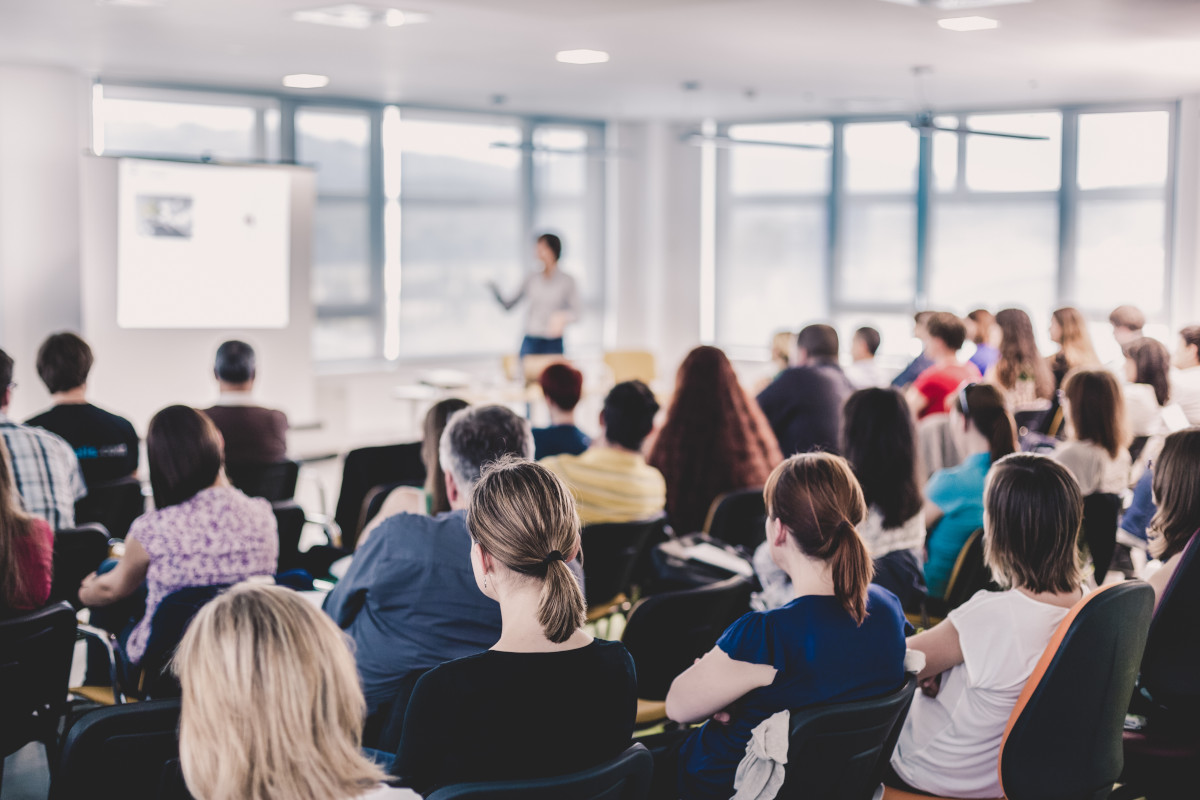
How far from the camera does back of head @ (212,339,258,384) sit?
5.06 m

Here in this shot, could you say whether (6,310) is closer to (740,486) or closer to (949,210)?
(740,486)

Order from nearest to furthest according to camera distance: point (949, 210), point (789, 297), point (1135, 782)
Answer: point (1135, 782)
point (949, 210)
point (789, 297)

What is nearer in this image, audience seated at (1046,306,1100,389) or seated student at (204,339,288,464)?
seated student at (204,339,288,464)

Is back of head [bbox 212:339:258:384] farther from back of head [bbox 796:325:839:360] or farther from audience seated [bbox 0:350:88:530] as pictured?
back of head [bbox 796:325:839:360]

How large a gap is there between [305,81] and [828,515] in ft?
24.8

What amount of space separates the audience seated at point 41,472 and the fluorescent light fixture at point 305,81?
5128 mm

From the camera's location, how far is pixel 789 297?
39.4 ft

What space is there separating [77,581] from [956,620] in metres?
2.65

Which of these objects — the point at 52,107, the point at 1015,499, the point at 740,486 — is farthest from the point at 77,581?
the point at 52,107

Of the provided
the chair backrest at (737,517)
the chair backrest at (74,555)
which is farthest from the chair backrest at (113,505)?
the chair backrest at (737,517)

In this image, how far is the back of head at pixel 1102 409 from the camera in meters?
4.52

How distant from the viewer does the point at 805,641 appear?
2197 mm

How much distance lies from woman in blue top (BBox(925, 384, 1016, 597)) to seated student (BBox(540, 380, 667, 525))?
0.93 metres

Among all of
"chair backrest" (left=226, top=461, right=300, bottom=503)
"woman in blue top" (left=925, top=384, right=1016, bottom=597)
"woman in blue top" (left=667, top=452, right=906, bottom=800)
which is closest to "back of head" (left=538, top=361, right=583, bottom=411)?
"chair backrest" (left=226, top=461, right=300, bottom=503)
